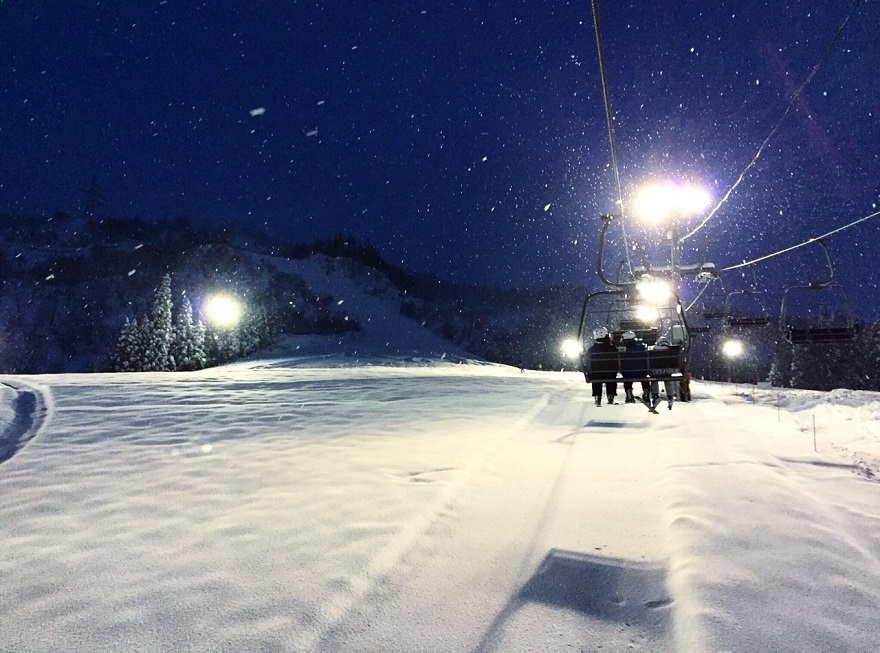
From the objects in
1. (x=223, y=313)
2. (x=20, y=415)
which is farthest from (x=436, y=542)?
(x=223, y=313)

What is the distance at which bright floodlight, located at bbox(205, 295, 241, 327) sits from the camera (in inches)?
2282

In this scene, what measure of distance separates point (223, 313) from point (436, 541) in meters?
61.4

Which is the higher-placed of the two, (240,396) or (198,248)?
(198,248)

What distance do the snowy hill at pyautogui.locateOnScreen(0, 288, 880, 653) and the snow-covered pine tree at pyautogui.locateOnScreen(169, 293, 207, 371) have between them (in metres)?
42.5

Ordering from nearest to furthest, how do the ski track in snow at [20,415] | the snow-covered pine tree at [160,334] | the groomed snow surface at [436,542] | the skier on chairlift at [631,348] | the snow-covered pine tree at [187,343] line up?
the groomed snow surface at [436,542], the ski track in snow at [20,415], the skier on chairlift at [631,348], the snow-covered pine tree at [160,334], the snow-covered pine tree at [187,343]

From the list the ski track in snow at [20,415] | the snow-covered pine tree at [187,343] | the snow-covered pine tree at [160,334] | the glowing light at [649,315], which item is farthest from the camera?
the snow-covered pine tree at [187,343]

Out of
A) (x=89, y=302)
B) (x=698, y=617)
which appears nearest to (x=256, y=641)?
(x=698, y=617)

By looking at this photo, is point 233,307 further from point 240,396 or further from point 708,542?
point 708,542

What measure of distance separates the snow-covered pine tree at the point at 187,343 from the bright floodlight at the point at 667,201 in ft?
150

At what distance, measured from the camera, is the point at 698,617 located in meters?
2.93

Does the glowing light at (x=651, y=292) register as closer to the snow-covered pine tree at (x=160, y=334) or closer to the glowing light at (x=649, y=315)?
the glowing light at (x=649, y=315)

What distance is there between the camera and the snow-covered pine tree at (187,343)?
47.9 m

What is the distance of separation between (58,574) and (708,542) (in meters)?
5.39

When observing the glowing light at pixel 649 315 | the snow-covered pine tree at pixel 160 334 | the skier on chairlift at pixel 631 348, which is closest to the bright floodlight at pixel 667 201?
the glowing light at pixel 649 315
